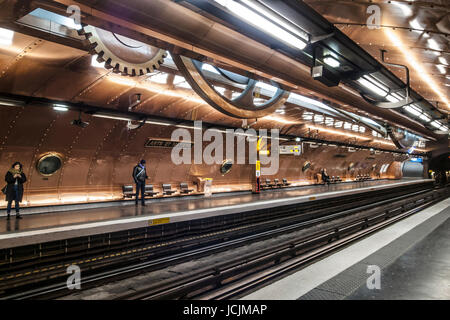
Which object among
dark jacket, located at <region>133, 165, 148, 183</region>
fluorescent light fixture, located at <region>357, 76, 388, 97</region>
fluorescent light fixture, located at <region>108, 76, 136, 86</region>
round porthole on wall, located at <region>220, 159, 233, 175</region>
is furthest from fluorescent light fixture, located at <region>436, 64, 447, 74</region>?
round porthole on wall, located at <region>220, 159, 233, 175</region>

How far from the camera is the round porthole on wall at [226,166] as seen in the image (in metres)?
14.7

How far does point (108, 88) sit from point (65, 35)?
3773 mm

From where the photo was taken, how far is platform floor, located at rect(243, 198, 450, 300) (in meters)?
3.46

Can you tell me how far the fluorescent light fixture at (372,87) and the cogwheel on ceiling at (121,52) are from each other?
142 inches

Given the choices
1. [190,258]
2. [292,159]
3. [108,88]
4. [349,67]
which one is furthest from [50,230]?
[292,159]

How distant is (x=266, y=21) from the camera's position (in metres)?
3.40

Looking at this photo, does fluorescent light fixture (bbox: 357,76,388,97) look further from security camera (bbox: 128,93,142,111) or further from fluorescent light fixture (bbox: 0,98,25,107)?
fluorescent light fixture (bbox: 0,98,25,107)

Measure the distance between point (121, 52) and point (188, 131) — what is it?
7.92 m

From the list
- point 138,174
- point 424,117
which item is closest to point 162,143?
point 138,174

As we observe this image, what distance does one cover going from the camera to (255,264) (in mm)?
5230

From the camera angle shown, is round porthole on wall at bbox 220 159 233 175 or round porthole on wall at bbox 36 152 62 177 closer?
round porthole on wall at bbox 36 152 62 177

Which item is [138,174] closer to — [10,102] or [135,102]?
[135,102]

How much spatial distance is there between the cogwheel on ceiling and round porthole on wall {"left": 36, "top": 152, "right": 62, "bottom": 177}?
5.58 metres

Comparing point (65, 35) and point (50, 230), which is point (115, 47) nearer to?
point (65, 35)
